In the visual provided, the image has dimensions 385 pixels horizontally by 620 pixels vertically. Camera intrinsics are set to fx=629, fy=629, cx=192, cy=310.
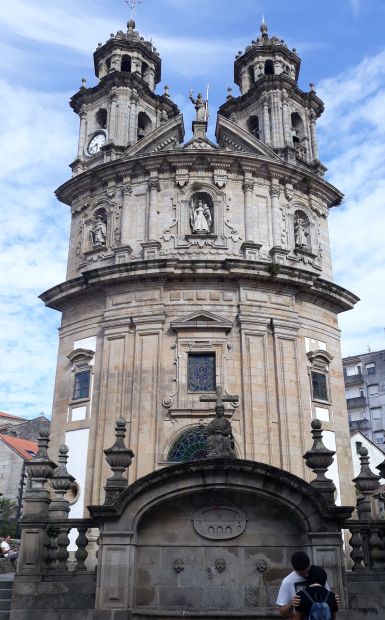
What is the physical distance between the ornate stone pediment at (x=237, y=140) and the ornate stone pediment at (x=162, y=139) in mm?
1690

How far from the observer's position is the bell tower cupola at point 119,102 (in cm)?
2756

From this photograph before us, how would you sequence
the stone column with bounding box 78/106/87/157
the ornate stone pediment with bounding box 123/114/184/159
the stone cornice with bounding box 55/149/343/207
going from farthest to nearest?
the stone column with bounding box 78/106/87/157
the ornate stone pediment with bounding box 123/114/184/159
the stone cornice with bounding box 55/149/343/207

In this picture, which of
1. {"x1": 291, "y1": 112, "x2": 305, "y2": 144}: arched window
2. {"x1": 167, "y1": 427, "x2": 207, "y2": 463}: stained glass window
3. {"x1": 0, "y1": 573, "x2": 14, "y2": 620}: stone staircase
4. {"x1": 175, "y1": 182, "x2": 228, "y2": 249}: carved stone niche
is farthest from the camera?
{"x1": 291, "y1": 112, "x2": 305, "y2": 144}: arched window

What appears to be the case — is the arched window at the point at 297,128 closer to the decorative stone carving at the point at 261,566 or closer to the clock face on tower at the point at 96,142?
the clock face on tower at the point at 96,142

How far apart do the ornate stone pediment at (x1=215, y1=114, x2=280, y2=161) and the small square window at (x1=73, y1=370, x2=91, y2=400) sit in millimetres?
10930

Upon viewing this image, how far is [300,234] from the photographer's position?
23.9 m

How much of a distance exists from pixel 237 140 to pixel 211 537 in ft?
62.5

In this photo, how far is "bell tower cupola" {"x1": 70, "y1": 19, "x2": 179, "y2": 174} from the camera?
27562 mm

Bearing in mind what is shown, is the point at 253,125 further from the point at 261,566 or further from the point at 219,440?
the point at 261,566

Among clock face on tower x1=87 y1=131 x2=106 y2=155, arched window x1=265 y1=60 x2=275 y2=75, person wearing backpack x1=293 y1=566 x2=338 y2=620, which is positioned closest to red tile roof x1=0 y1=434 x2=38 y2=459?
clock face on tower x1=87 y1=131 x2=106 y2=155

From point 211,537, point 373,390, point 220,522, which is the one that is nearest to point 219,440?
point 220,522

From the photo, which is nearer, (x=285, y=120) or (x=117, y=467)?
(x=117, y=467)

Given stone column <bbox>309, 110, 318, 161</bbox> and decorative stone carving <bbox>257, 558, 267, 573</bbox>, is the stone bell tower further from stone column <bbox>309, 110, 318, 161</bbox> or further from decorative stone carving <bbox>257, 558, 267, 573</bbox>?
decorative stone carving <bbox>257, 558, 267, 573</bbox>

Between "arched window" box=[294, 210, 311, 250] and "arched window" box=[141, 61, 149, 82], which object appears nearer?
"arched window" box=[294, 210, 311, 250]
